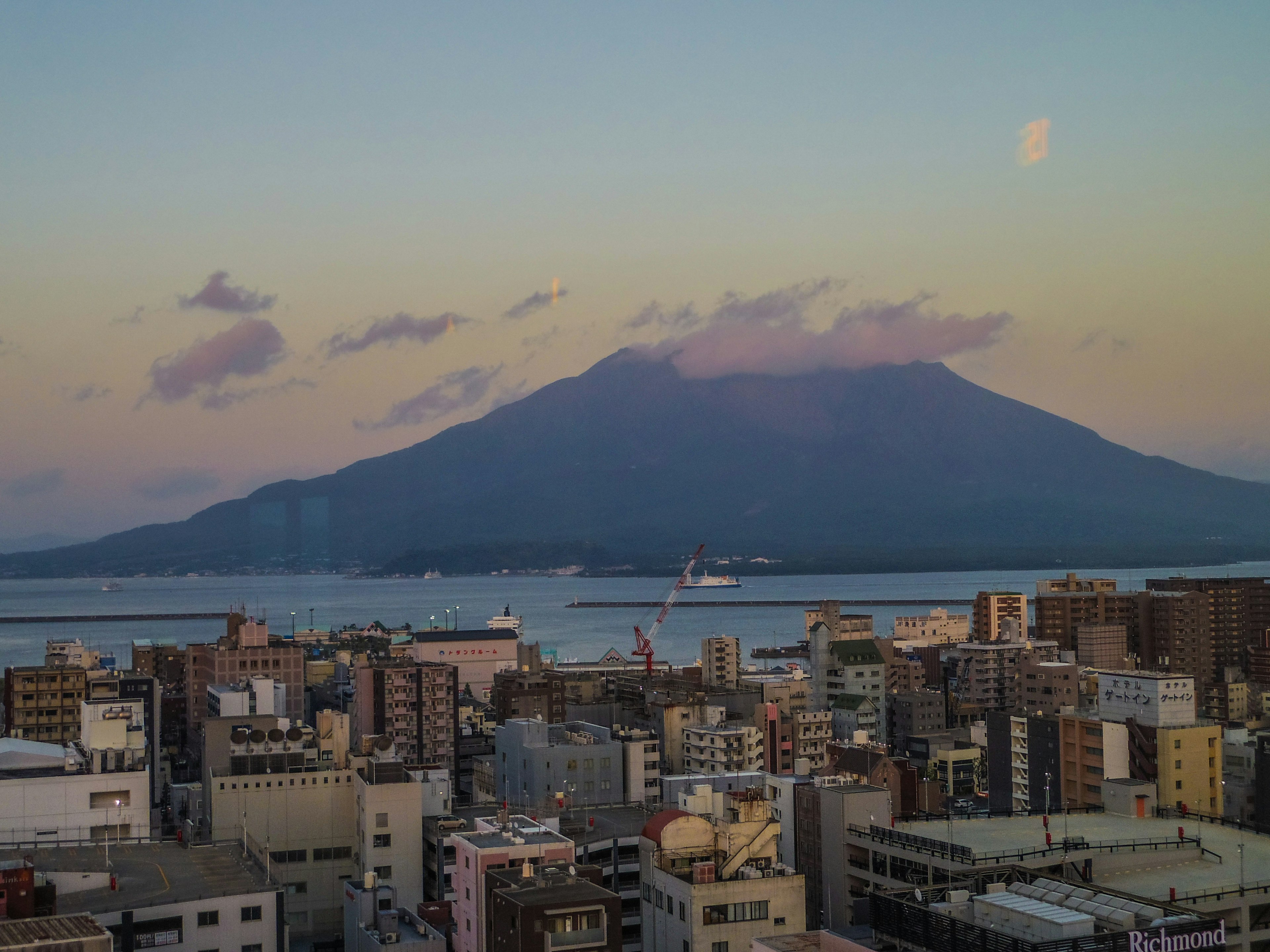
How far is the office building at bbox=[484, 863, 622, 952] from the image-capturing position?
9.60m

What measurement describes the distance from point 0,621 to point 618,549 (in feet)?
227

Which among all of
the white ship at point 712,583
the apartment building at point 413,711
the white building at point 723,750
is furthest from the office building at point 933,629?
the white ship at point 712,583

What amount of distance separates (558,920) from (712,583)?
4529 inches

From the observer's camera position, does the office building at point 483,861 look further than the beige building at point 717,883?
Yes

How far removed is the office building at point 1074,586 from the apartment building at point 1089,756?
30.4 metres

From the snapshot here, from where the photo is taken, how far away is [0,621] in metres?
84.1

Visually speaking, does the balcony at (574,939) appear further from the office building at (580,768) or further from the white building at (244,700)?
the white building at (244,700)

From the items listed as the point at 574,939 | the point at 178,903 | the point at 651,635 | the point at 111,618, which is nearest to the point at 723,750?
the point at 574,939

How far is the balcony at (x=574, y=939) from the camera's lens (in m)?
9.59

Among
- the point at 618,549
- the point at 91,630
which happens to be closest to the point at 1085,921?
the point at 91,630

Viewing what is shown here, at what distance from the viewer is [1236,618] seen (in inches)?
1688

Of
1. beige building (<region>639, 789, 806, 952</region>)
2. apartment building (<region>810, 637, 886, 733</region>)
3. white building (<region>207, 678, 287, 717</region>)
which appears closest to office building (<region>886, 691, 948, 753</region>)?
apartment building (<region>810, 637, 886, 733</region>)

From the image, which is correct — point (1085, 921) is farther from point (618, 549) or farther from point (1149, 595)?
point (618, 549)

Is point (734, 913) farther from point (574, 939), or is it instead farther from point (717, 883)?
point (574, 939)
